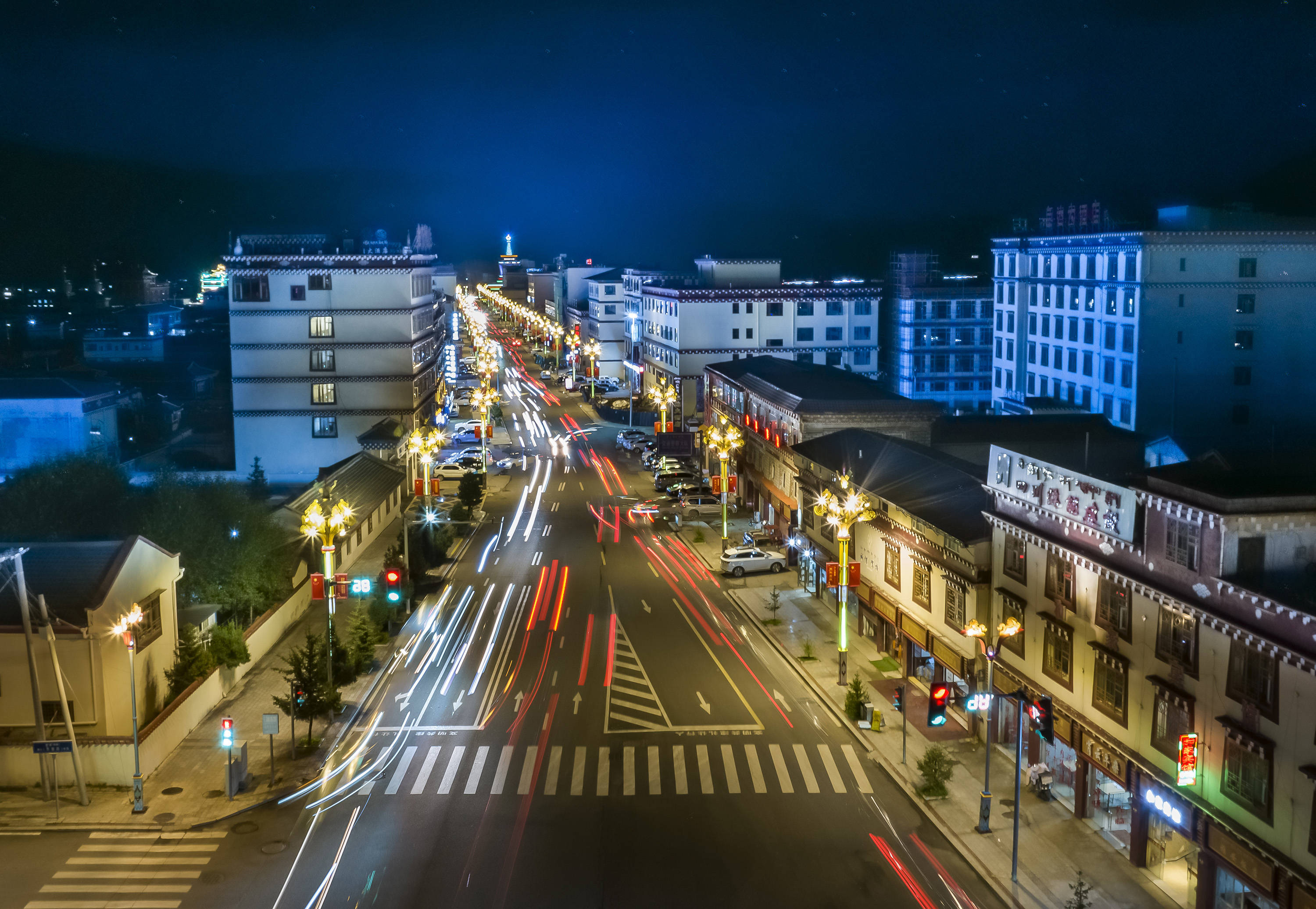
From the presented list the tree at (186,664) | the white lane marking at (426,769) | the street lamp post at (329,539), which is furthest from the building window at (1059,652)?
the tree at (186,664)

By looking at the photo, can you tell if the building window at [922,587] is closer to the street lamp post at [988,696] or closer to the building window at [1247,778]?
the street lamp post at [988,696]

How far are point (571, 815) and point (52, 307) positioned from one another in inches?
6395

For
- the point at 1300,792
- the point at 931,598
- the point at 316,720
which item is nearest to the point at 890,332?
the point at 931,598

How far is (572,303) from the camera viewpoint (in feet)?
561

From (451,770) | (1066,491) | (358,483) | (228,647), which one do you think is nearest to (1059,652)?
(1066,491)

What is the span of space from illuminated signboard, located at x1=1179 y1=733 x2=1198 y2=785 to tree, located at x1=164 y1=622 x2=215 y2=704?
92.3 feet

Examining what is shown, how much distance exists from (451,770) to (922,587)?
1735 cm

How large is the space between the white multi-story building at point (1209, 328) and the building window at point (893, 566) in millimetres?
34440

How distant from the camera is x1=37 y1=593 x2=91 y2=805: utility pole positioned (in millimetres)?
27812

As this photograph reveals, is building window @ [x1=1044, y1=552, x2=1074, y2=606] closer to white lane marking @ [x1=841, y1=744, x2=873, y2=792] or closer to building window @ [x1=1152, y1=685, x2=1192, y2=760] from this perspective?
building window @ [x1=1152, y1=685, x2=1192, y2=760]

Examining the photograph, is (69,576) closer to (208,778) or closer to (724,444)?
(208,778)

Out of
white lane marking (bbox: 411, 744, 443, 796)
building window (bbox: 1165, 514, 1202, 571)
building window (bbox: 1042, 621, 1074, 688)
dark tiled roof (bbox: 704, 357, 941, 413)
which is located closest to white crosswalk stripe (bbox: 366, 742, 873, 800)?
white lane marking (bbox: 411, 744, 443, 796)

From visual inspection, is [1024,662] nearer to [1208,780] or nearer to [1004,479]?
[1004,479]

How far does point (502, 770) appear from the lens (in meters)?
30.4
